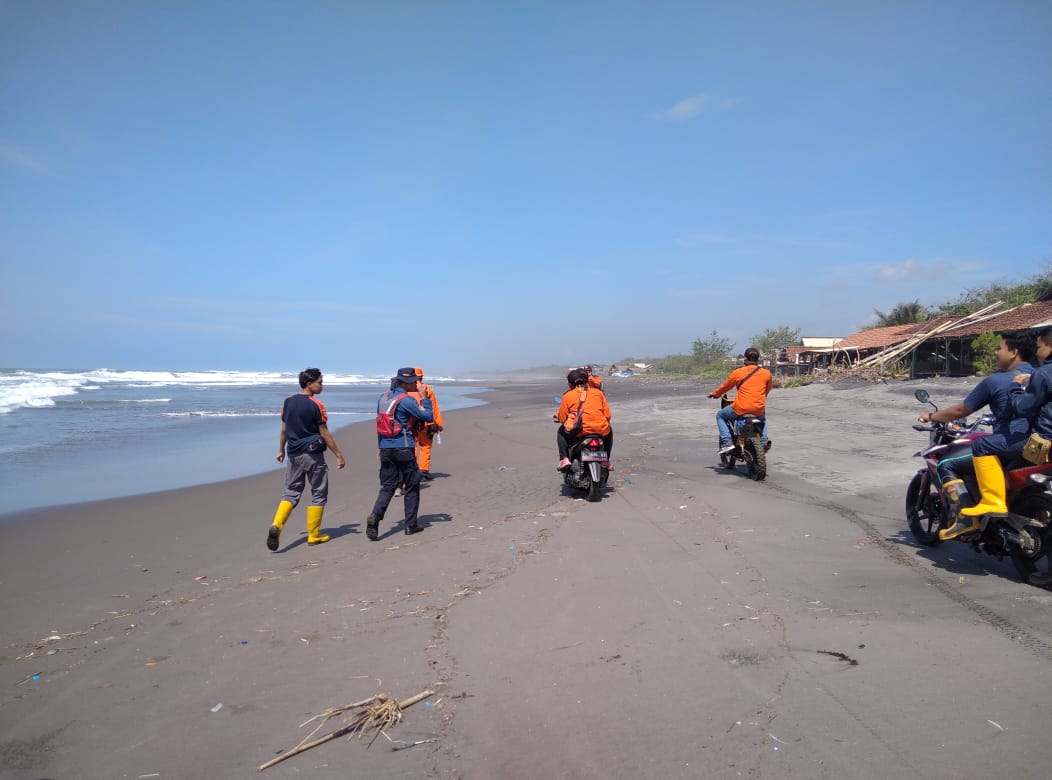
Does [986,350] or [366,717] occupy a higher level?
[986,350]

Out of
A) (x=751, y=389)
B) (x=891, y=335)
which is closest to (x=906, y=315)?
(x=891, y=335)

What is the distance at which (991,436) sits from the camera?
465 cm

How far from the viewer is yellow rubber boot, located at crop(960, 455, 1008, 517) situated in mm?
4484

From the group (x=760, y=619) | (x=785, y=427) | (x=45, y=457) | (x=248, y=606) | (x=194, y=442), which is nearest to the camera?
(x=760, y=619)

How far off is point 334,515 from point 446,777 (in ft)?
19.8

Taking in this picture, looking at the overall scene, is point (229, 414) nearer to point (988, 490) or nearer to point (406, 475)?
point (406, 475)

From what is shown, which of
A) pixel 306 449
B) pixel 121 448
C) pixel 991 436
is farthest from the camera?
pixel 121 448

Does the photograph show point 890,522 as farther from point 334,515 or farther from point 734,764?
point 334,515

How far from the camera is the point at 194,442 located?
52.2 ft

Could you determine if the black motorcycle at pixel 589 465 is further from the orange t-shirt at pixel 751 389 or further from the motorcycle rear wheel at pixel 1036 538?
the motorcycle rear wheel at pixel 1036 538

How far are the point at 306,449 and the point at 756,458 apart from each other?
5.85m

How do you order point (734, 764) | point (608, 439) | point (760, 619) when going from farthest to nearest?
point (608, 439), point (760, 619), point (734, 764)

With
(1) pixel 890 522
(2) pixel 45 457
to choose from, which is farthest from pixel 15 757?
(2) pixel 45 457

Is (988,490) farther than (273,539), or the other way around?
(273,539)
